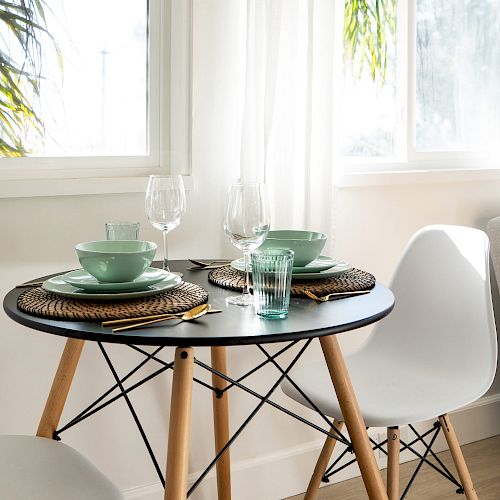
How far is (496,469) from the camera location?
9.16ft

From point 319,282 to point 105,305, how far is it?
0.49m

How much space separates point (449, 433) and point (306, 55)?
112cm

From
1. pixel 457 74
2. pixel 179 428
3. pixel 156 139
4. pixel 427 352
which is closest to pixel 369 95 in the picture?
pixel 457 74

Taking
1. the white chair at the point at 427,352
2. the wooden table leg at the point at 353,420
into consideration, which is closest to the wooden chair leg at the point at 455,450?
the white chair at the point at 427,352

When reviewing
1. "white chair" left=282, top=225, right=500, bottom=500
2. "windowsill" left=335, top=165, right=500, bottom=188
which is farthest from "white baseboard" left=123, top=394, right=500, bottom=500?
"windowsill" left=335, top=165, right=500, bottom=188

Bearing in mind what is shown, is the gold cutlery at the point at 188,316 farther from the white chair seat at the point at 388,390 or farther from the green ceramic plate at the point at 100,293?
the white chair seat at the point at 388,390

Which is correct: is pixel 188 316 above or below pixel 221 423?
above

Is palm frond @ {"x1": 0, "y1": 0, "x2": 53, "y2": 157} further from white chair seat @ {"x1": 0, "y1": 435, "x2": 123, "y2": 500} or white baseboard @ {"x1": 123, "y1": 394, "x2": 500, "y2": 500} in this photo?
white baseboard @ {"x1": 123, "y1": 394, "x2": 500, "y2": 500}

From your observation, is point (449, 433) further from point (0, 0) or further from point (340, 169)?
point (0, 0)

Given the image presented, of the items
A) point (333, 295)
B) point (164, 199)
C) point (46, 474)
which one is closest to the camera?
point (46, 474)

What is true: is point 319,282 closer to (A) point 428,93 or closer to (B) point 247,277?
(B) point 247,277

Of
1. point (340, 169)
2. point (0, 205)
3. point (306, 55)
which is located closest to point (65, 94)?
point (0, 205)

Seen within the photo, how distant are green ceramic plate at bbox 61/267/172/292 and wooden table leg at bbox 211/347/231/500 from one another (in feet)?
1.54

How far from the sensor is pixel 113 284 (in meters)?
1.57
